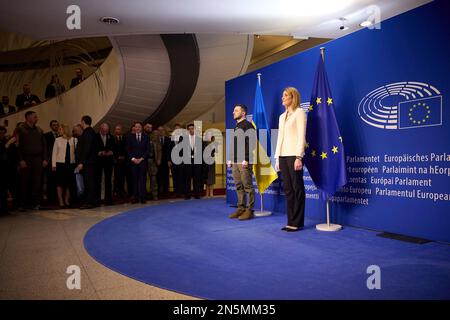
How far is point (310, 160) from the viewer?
4.04 meters

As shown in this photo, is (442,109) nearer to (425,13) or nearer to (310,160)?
(425,13)

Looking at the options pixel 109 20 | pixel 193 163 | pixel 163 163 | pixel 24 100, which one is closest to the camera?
pixel 109 20

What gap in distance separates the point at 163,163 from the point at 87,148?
1977 mm

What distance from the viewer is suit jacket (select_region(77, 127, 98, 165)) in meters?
5.93

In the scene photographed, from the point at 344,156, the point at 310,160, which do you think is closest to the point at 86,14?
the point at 310,160

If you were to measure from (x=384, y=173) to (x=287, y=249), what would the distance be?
145 cm

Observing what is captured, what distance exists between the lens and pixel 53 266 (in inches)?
105

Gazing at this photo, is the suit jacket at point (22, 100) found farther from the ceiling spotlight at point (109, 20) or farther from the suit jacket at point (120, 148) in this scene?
the ceiling spotlight at point (109, 20)

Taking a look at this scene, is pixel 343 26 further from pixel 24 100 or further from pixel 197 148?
pixel 24 100

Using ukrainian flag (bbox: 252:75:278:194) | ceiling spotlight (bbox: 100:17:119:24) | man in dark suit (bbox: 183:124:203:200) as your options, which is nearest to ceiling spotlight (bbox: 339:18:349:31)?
ukrainian flag (bbox: 252:75:278:194)

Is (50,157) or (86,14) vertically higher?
(86,14)

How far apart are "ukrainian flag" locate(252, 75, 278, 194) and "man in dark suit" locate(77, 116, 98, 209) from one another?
9.89ft

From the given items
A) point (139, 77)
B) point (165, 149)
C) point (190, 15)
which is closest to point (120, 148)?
point (165, 149)

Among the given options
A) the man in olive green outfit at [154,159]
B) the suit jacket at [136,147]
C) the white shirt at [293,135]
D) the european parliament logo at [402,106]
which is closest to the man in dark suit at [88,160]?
the suit jacket at [136,147]
